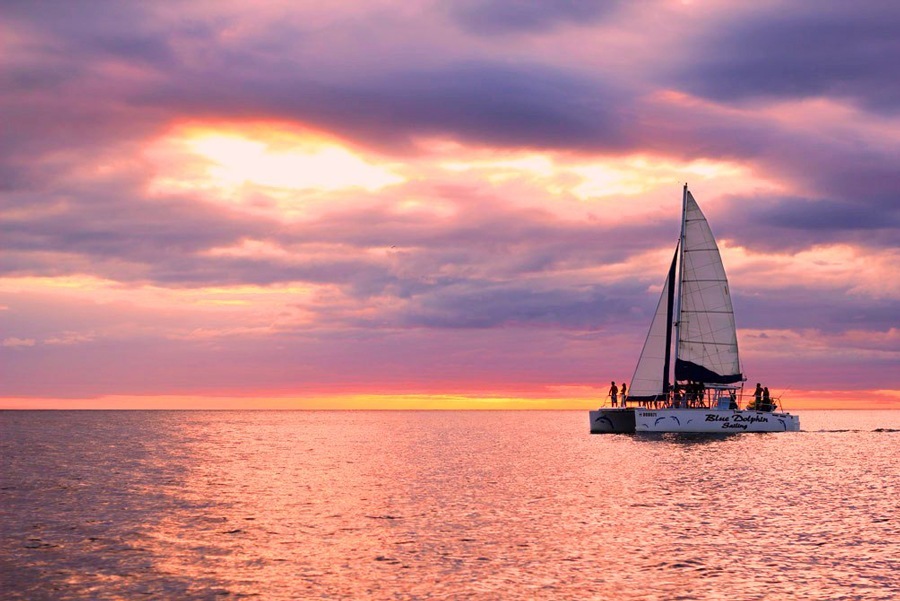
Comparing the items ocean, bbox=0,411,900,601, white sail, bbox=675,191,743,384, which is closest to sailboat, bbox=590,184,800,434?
white sail, bbox=675,191,743,384

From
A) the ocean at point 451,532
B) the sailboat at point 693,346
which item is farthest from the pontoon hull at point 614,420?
the ocean at point 451,532

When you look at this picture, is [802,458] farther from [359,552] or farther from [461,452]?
[359,552]

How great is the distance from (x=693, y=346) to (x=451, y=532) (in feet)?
239

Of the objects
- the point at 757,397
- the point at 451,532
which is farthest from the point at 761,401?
the point at 451,532

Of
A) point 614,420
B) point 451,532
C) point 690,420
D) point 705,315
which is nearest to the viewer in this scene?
point 451,532

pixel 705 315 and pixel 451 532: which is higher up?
pixel 705 315

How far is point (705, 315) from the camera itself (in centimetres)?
10506

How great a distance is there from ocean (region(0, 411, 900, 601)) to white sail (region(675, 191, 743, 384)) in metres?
32.8

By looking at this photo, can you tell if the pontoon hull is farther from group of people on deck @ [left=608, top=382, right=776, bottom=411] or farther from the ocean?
the ocean

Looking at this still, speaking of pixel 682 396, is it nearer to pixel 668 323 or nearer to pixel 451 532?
pixel 668 323

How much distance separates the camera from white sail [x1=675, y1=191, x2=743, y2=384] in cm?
10469

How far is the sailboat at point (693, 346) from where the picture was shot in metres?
102

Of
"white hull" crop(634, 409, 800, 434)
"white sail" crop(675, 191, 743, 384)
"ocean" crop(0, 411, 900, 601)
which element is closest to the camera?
"ocean" crop(0, 411, 900, 601)

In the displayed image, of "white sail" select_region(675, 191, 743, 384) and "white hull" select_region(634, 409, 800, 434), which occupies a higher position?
"white sail" select_region(675, 191, 743, 384)
